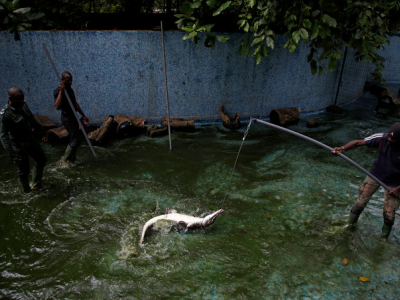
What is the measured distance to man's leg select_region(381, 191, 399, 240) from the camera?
415 centimetres

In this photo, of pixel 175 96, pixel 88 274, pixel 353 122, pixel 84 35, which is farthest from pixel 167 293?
pixel 353 122

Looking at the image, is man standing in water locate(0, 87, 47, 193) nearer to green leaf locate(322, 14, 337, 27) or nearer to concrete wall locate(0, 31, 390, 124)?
concrete wall locate(0, 31, 390, 124)

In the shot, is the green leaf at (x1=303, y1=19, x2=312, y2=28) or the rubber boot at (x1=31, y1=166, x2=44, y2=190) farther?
the rubber boot at (x1=31, y1=166, x2=44, y2=190)

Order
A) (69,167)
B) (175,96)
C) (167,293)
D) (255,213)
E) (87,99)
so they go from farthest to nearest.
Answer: (175,96) → (87,99) → (69,167) → (255,213) → (167,293)

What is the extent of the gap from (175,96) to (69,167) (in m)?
3.70

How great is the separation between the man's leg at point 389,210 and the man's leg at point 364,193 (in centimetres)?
19

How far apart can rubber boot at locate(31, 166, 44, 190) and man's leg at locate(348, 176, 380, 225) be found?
545cm

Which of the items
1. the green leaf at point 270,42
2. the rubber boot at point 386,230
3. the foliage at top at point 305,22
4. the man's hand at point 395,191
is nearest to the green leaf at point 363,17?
the foliage at top at point 305,22

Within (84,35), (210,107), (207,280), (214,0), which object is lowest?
(207,280)

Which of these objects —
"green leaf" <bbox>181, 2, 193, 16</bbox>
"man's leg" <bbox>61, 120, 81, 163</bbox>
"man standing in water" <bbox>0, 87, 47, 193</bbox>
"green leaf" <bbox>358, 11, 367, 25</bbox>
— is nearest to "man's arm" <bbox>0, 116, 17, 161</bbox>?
"man standing in water" <bbox>0, 87, 47, 193</bbox>

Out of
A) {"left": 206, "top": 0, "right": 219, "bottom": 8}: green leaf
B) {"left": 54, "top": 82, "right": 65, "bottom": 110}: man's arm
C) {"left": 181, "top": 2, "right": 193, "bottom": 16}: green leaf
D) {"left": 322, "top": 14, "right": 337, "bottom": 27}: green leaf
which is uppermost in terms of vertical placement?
{"left": 206, "top": 0, "right": 219, "bottom": 8}: green leaf

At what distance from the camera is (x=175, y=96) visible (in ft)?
28.5

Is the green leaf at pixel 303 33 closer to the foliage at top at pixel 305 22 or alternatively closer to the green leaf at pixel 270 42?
the foliage at top at pixel 305 22

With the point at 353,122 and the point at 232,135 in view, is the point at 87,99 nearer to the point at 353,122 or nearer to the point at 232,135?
the point at 232,135
